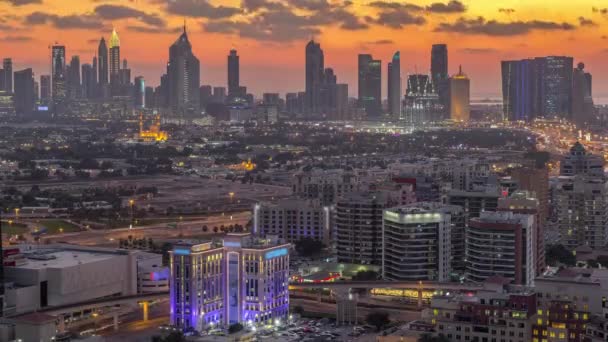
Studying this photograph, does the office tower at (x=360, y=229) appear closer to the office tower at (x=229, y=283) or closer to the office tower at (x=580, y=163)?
the office tower at (x=229, y=283)

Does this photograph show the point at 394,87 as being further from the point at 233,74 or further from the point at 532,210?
the point at 532,210

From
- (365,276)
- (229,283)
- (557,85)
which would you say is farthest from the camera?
(557,85)

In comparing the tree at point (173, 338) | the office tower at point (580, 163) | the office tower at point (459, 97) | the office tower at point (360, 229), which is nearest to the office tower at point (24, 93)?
the office tower at point (459, 97)

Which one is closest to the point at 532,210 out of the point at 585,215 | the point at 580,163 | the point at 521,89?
the point at 585,215

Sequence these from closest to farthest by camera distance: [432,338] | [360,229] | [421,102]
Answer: [432,338] → [360,229] → [421,102]

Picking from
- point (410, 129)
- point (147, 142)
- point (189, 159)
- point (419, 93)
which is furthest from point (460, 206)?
point (419, 93)

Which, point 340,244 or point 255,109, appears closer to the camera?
point 340,244

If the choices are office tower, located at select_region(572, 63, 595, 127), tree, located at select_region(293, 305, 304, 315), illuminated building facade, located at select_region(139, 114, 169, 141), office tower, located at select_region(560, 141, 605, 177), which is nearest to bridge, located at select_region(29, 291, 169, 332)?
tree, located at select_region(293, 305, 304, 315)

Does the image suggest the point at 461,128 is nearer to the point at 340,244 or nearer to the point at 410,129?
the point at 410,129
